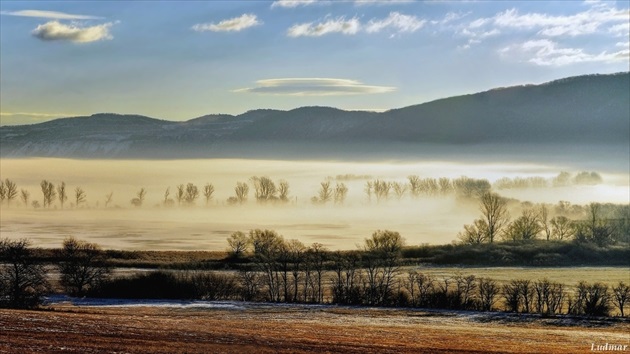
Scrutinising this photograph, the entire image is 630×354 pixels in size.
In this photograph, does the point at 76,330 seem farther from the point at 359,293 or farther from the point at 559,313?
the point at 559,313

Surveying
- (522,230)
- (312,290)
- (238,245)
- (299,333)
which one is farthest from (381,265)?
(522,230)

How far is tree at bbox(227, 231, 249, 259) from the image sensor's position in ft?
520

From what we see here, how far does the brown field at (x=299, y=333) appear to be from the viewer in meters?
46.2

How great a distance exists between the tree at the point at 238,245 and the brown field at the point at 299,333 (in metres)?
76.8

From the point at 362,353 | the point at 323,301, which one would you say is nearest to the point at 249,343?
the point at 362,353

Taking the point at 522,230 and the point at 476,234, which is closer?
the point at 522,230

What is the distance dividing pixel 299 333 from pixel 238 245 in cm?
10722

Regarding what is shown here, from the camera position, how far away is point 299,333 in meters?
56.6

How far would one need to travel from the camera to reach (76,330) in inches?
1980

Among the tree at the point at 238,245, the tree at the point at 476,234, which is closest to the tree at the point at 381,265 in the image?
the tree at the point at 476,234

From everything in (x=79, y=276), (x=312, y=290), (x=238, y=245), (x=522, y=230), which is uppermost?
(x=522, y=230)

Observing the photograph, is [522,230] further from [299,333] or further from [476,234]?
[299,333]

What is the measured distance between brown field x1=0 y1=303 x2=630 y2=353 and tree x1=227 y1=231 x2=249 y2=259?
7678 centimetres

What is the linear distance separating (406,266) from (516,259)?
95.3ft
